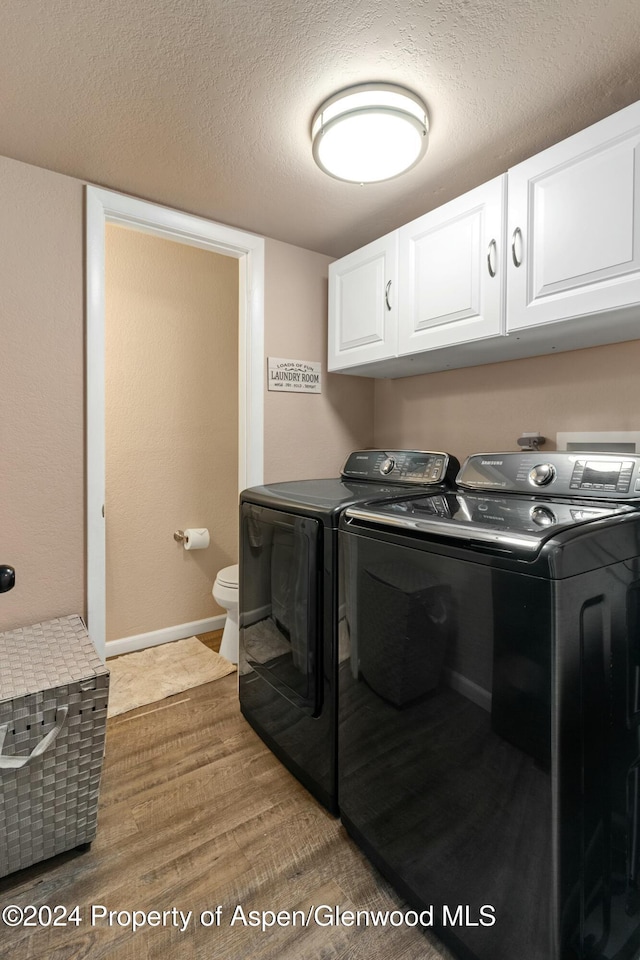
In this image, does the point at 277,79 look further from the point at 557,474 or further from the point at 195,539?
the point at 195,539

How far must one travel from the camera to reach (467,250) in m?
1.67

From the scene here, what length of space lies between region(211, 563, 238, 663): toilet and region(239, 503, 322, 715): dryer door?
0.52m

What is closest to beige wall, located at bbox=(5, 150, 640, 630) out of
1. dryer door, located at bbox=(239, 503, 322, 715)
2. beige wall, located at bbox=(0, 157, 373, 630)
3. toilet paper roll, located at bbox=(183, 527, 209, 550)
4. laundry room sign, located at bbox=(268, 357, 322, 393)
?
beige wall, located at bbox=(0, 157, 373, 630)

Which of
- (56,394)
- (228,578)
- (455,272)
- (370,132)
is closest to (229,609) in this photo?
(228,578)

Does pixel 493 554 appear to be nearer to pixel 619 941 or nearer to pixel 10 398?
pixel 619 941

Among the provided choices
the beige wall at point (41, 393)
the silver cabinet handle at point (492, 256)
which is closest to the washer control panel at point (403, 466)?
the silver cabinet handle at point (492, 256)

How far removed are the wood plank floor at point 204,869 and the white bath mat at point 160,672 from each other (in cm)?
31

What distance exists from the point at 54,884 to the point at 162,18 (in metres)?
2.29

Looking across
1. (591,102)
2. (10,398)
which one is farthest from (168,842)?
(591,102)

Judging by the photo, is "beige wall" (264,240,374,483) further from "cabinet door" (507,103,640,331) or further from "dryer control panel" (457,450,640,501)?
"cabinet door" (507,103,640,331)

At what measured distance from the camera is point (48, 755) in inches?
51.4

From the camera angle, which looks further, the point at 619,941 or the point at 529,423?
the point at 529,423

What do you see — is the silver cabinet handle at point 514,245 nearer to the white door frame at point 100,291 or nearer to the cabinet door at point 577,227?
the cabinet door at point 577,227

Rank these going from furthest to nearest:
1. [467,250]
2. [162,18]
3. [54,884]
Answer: [467,250] → [54,884] → [162,18]
